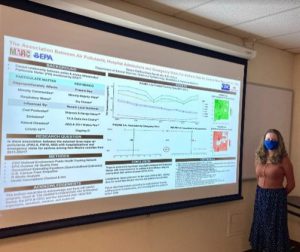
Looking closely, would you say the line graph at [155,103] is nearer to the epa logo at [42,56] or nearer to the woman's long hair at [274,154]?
the epa logo at [42,56]

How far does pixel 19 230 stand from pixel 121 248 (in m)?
0.84

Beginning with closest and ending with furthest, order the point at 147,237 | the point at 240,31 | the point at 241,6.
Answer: the point at 241,6
the point at 147,237
the point at 240,31

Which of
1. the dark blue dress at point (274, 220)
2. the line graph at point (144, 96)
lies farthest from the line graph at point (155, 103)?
the dark blue dress at point (274, 220)

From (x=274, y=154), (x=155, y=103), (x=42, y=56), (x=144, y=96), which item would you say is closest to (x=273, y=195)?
(x=274, y=154)

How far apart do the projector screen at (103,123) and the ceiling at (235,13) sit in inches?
10.2

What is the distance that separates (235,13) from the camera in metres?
2.56

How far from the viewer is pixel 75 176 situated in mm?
2201

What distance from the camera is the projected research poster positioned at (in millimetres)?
1985

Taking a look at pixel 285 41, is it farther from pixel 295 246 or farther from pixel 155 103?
pixel 295 246

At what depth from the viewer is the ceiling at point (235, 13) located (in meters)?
2.34

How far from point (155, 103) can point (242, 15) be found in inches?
40.8

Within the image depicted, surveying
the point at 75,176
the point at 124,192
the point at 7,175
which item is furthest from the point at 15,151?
the point at 124,192

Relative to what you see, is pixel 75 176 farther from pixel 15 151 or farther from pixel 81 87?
pixel 81 87

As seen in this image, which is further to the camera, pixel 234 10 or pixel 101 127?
pixel 234 10
